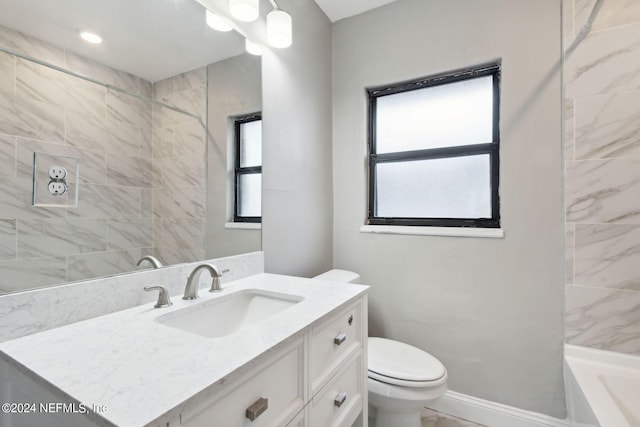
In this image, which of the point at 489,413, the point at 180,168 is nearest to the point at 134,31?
the point at 180,168

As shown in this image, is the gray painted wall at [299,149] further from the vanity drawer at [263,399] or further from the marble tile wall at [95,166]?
the vanity drawer at [263,399]

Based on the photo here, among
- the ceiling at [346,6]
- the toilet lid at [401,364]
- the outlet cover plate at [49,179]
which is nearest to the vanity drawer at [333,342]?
the toilet lid at [401,364]

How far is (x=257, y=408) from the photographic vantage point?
66 cm

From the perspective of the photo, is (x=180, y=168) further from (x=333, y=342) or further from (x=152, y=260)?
(x=333, y=342)

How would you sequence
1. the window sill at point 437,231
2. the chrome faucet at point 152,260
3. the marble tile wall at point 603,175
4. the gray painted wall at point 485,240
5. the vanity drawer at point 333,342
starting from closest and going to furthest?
the vanity drawer at point 333,342 < the chrome faucet at point 152,260 < the marble tile wall at point 603,175 < the gray painted wall at point 485,240 < the window sill at point 437,231

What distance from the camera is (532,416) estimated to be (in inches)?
61.7

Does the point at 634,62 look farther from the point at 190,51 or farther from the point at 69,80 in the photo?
the point at 69,80

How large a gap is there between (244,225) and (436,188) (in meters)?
1.24

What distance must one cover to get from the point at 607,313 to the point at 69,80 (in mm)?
2342

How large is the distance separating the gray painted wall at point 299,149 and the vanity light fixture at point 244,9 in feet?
0.75

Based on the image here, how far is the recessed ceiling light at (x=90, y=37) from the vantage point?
2.91 ft

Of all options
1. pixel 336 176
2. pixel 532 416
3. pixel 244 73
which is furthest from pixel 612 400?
pixel 244 73

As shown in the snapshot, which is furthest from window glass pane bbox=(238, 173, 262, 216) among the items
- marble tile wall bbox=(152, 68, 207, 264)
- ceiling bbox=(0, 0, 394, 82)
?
ceiling bbox=(0, 0, 394, 82)

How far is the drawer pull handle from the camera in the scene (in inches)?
25.3
